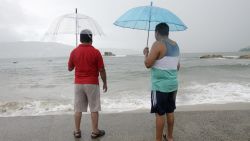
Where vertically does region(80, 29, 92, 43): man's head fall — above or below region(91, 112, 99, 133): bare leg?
above

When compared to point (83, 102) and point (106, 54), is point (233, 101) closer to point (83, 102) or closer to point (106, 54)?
point (83, 102)

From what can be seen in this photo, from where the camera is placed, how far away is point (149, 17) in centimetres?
445

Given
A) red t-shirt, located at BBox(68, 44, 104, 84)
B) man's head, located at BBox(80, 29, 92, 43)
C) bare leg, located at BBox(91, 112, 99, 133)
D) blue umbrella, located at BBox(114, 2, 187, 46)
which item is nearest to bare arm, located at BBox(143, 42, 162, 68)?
blue umbrella, located at BBox(114, 2, 187, 46)

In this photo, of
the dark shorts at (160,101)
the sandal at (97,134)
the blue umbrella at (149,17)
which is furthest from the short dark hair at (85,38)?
the sandal at (97,134)

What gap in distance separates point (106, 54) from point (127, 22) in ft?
480

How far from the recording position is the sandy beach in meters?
4.81

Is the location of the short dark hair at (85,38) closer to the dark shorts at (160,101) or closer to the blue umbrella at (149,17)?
the blue umbrella at (149,17)

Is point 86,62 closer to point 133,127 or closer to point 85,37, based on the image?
point 85,37

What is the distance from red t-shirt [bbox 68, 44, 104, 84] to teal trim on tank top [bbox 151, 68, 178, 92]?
917 mm

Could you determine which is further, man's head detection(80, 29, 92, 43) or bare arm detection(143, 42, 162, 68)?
man's head detection(80, 29, 92, 43)

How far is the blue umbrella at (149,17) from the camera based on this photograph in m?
4.43

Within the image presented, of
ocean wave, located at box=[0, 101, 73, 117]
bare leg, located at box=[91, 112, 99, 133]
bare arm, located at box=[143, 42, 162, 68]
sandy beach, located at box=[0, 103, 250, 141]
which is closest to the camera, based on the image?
bare arm, located at box=[143, 42, 162, 68]

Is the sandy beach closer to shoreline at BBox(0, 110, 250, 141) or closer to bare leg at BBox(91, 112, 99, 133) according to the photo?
shoreline at BBox(0, 110, 250, 141)

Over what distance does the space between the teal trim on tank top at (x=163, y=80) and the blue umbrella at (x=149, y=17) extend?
89cm
